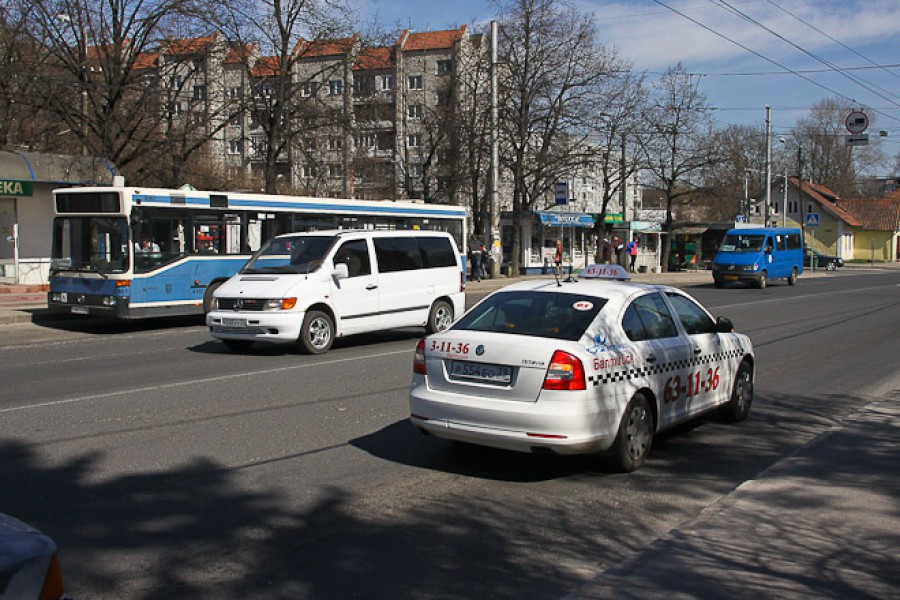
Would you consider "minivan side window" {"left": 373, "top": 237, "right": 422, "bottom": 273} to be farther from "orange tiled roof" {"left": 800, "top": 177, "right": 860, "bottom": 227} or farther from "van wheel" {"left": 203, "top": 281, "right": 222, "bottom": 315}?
"orange tiled roof" {"left": 800, "top": 177, "right": 860, "bottom": 227}

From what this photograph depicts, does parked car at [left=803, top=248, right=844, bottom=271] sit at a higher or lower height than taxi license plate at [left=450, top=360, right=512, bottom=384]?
higher

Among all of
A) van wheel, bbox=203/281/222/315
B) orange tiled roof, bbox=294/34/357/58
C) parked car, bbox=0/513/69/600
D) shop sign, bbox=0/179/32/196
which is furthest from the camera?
orange tiled roof, bbox=294/34/357/58

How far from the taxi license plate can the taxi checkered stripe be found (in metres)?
0.65

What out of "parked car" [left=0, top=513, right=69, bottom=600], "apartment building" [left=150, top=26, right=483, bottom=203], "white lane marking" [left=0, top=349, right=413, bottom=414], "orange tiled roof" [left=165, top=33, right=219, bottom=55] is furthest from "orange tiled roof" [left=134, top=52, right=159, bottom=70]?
"parked car" [left=0, top=513, right=69, bottom=600]

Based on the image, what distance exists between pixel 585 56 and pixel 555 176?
556cm

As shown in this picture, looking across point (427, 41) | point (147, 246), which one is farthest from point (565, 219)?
point (427, 41)

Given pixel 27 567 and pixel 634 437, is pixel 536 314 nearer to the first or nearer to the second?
pixel 634 437

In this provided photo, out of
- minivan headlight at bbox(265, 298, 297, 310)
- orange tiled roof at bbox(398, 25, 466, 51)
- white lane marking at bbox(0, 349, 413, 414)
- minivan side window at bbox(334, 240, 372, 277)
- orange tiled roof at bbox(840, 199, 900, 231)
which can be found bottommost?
white lane marking at bbox(0, 349, 413, 414)

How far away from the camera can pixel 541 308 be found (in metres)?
7.20

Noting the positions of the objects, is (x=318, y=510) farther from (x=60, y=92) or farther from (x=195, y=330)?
(x=60, y=92)

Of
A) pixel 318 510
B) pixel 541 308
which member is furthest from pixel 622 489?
pixel 318 510

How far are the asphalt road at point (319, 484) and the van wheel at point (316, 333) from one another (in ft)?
3.84

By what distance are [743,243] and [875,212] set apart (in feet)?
198

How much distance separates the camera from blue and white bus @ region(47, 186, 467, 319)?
16969 mm
